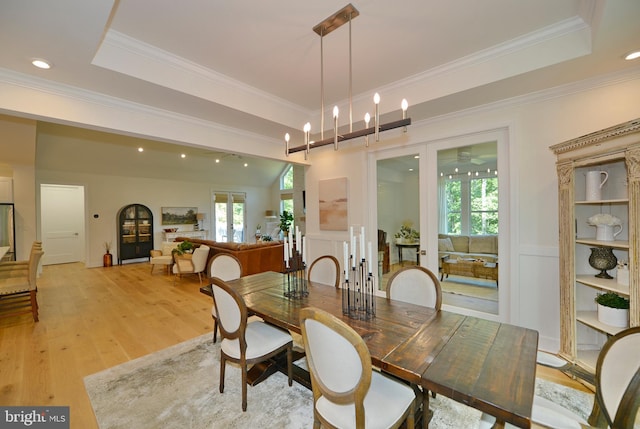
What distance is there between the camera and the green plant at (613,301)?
2.09 m

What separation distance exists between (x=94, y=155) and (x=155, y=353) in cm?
689

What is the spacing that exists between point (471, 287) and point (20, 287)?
591 cm

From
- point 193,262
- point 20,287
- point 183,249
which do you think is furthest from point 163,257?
point 20,287

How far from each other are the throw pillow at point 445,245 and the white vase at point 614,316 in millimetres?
1429

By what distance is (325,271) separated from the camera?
9.95 feet

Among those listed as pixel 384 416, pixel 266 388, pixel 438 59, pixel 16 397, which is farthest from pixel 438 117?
pixel 16 397

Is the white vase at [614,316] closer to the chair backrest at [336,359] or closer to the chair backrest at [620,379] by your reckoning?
the chair backrest at [620,379]

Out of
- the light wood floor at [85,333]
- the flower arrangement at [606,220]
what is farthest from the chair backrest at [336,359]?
the flower arrangement at [606,220]

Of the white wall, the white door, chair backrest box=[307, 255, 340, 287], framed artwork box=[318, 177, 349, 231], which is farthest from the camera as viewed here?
the white door

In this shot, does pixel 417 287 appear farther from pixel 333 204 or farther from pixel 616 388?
pixel 333 204

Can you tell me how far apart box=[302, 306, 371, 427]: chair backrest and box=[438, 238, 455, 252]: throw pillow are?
267 centimetres

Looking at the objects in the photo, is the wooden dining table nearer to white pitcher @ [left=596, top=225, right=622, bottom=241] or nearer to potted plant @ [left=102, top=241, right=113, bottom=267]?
white pitcher @ [left=596, top=225, right=622, bottom=241]

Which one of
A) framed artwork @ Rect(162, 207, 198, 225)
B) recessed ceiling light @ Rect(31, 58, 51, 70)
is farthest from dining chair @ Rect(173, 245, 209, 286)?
recessed ceiling light @ Rect(31, 58, 51, 70)

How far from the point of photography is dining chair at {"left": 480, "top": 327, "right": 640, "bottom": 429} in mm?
1040
